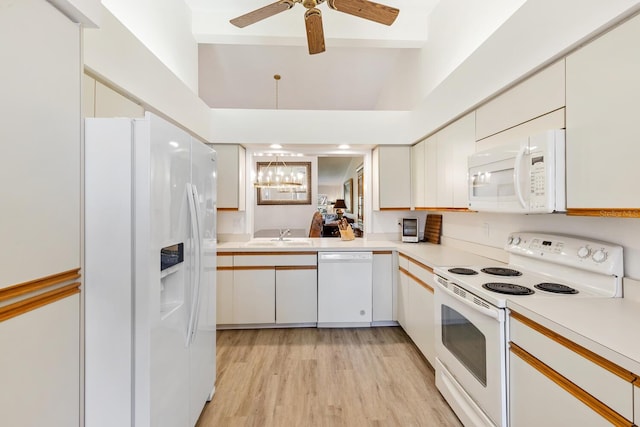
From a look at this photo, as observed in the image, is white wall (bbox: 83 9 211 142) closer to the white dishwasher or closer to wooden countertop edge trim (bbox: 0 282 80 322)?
wooden countertop edge trim (bbox: 0 282 80 322)

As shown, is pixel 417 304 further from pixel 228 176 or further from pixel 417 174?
pixel 228 176

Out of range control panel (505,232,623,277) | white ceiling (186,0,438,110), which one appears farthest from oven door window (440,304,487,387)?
white ceiling (186,0,438,110)

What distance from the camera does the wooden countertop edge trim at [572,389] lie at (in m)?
0.81

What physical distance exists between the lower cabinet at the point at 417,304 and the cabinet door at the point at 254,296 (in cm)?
135

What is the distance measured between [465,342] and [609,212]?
96 centimetres

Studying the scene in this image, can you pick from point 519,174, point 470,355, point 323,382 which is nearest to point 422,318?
point 470,355

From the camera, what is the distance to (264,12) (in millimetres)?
1930

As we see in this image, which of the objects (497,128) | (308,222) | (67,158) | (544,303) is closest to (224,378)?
(67,158)

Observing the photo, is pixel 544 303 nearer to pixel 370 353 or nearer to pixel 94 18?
pixel 370 353

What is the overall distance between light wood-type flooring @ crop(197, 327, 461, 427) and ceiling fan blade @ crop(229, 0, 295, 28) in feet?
8.76

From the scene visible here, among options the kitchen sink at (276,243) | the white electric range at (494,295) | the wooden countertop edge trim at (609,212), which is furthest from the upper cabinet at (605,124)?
the kitchen sink at (276,243)

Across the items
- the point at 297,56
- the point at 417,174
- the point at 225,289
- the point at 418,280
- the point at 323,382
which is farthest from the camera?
the point at 297,56

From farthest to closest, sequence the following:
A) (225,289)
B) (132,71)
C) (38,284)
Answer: (225,289), (132,71), (38,284)

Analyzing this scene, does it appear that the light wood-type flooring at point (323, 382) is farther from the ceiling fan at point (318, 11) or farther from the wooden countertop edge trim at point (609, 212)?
the ceiling fan at point (318, 11)
